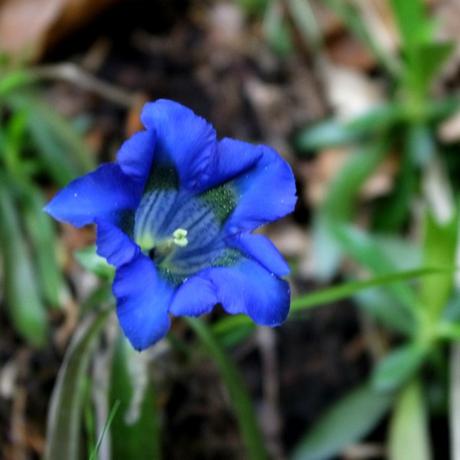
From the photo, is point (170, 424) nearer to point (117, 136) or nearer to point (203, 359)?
point (203, 359)

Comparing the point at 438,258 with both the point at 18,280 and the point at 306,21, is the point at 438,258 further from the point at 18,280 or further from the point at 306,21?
the point at 306,21

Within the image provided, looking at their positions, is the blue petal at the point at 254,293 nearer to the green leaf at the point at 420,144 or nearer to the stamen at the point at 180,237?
the stamen at the point at 180,237

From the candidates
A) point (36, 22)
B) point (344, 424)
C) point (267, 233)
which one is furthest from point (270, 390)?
point (36, 22)

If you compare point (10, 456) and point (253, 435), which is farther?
point (10, 456)

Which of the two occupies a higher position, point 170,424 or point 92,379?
point 92,379

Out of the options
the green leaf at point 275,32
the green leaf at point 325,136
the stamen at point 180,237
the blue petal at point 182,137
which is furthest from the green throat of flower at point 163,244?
the green leaf at point 275,32

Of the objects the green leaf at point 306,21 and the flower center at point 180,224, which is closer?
the flower center at point 180,224

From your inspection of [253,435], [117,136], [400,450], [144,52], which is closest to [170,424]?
[253,435]
